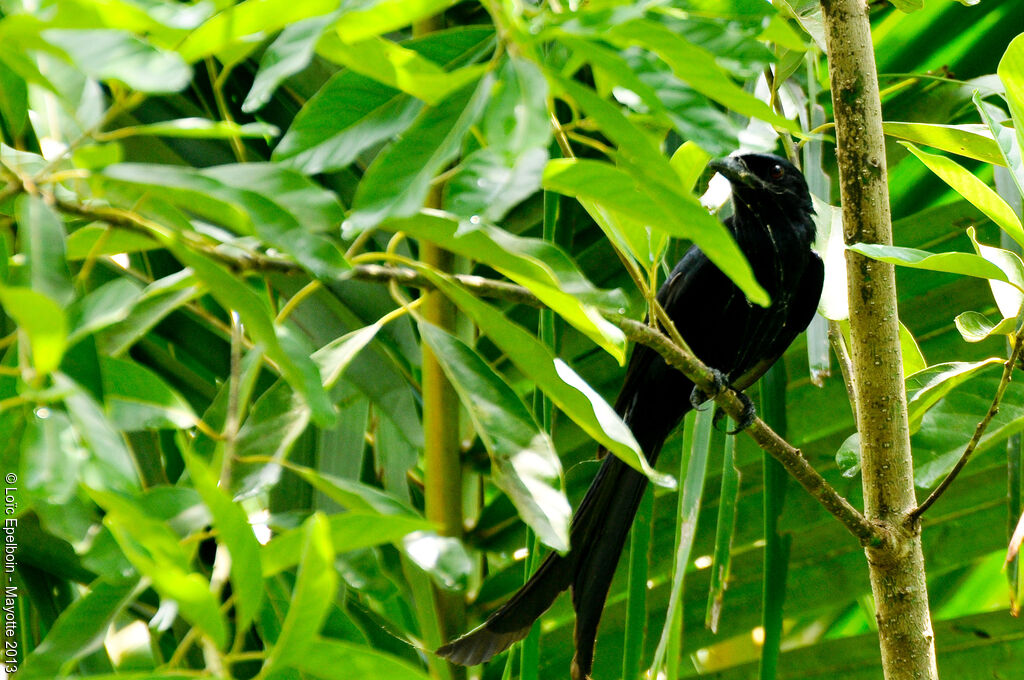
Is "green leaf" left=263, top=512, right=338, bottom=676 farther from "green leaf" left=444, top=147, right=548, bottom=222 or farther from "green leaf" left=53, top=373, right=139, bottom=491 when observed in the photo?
"green leaf" left=444, top=147, right=548, bottom=222

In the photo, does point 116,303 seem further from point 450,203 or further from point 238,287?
point 450,203

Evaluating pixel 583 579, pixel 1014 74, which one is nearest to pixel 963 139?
pixel 1014 74

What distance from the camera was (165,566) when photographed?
2.00 feet

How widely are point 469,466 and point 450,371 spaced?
1162mm

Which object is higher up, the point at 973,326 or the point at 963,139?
the point at 963,139

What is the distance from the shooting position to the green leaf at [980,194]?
1283 mm

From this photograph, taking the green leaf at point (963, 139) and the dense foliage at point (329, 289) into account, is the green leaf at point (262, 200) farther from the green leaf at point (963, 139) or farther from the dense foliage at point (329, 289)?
the green leaf at point (963, 139)

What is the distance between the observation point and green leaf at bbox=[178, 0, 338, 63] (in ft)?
2.11

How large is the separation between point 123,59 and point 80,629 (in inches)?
19.5

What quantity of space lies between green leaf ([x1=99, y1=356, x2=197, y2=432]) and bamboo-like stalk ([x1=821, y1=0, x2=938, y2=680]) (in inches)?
40.3

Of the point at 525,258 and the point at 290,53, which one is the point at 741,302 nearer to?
the point at 525,258

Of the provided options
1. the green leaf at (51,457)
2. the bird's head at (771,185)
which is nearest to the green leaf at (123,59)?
the green leaf at (51,457)

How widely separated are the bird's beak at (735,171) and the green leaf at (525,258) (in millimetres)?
1636

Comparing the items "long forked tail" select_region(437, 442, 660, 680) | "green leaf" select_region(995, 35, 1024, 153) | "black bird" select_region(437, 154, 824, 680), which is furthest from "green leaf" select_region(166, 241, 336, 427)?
"black bird" select_region(437, 154, 824, 680)
